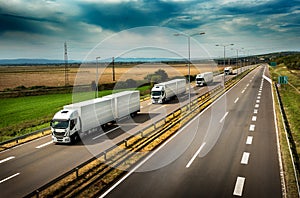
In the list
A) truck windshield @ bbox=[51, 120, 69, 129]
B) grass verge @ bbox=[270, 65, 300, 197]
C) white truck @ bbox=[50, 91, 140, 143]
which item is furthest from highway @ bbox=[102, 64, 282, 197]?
truck windshield @ bbox=[51, 120, 69, 129]

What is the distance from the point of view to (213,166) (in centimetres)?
1616

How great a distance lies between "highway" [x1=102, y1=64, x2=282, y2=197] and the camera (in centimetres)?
1309

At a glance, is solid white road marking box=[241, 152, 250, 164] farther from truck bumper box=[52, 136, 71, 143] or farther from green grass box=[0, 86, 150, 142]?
green grass box=[0, 86, 150, 142]

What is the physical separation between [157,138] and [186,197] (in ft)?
31.4

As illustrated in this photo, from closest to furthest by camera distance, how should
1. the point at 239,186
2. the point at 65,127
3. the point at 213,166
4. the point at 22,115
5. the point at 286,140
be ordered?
the point at 239,186 → the point at 213,166 → the point at 286,140 → the point at 65,127 → the point at 22,115

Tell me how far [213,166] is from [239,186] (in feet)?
8.98

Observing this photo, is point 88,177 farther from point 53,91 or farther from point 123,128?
point 53,91

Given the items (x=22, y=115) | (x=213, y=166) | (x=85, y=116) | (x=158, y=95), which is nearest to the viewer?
(x=213, y=166)

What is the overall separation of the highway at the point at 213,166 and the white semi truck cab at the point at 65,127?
722 cm

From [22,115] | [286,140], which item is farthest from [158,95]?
[286,140]

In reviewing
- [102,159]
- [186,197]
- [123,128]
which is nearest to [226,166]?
[186,197]

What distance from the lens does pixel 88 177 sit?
14570mm

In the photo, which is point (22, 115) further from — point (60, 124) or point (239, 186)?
point (239, 186)

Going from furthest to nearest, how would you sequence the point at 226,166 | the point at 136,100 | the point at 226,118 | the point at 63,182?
the point at 136,100, the point at 226,118, the point at 226,166, the point at 63,182
